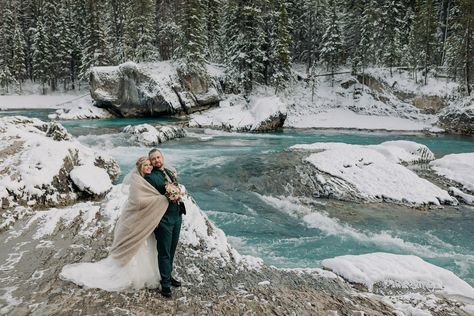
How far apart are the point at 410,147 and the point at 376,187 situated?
5.94 meters

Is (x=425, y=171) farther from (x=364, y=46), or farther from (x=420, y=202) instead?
(x=364, y=46)

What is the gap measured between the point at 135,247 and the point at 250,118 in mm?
26733

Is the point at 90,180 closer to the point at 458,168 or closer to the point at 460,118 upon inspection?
the point at 458,168

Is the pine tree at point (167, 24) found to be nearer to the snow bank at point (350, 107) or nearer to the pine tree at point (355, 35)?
the snow bank at point (350, 107)

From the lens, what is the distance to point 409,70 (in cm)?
4062

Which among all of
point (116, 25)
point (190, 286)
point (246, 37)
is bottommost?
point (190, 286)

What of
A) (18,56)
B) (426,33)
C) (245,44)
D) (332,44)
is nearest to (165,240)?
(245,44)

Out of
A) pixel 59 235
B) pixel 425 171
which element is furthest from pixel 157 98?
pixel 59 235

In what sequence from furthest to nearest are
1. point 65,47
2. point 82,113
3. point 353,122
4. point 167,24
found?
1. point 65,47
2. point 167,24
3. point 82,113
4. point 353,122

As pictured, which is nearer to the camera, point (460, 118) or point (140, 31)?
point (460, 118)

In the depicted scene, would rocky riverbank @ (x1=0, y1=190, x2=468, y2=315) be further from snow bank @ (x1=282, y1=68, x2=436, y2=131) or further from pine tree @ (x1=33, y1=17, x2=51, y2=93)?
pine tree @ (x1=33, y1=17, x2=51, y2=93)

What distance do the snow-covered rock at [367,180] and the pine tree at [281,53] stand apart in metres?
24.9

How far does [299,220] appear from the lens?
11.2 meters

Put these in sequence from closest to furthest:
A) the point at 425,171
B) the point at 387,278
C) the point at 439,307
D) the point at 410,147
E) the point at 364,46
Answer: the point at 439,307 → the point at 387,278 → the point at 425,171 → the point at 410,147 → the point at 364,46
